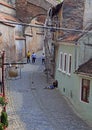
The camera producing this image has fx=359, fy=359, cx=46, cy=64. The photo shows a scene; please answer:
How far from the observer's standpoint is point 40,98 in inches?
1009

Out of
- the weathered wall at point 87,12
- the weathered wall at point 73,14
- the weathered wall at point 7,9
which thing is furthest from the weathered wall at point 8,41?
the weathered wall at point 87,12

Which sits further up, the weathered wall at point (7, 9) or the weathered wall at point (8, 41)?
the weathered wall at point (7, 9)

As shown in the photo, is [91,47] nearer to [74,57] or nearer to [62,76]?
[74,57]

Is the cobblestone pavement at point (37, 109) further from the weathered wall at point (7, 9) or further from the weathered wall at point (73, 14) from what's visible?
the weathered wall at point (7, 9)

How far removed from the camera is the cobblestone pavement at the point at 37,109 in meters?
19.1

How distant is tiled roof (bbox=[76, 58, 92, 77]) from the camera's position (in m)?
20.4

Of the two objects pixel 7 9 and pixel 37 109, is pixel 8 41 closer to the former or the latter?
pixel 7 9

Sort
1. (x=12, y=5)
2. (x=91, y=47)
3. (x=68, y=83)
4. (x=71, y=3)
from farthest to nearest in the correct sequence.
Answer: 1. (x=12, y=5)
2. (x=71, y=3)
3. (x=68, y=83)
4. (x=91, y=47)

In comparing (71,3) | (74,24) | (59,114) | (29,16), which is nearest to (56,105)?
(59,114)

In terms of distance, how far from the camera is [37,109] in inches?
878

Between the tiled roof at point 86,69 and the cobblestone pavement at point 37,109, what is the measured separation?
269 cm

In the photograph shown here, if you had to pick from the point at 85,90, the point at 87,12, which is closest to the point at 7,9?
the point at 87,12

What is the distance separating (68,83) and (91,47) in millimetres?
4192

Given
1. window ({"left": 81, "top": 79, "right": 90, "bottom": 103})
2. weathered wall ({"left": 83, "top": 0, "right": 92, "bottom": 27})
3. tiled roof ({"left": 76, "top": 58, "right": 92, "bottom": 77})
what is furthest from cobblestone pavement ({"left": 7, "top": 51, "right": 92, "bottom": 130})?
weathered wall ({"left": 83, "top": 0, "right": 92, "bottom": 27})
